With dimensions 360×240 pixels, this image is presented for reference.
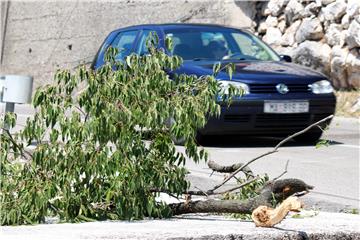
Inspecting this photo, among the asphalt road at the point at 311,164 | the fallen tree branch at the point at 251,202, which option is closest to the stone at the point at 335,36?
the asphalt road at the point at 311,164

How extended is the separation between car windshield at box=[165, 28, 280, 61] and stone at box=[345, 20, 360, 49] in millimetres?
4155

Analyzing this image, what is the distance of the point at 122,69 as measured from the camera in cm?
529

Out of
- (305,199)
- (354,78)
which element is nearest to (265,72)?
(305,199)

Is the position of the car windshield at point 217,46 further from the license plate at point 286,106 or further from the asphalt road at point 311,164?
the license plate at point 286,106

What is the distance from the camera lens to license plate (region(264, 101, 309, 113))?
38.8ft

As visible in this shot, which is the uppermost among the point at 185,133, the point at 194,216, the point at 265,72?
the point at 265,72

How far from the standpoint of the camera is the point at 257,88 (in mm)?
11805

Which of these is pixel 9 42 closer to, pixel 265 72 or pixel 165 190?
pixel 265 72

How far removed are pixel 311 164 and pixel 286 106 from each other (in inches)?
74.0

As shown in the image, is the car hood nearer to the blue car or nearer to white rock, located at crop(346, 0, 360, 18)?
the blue car

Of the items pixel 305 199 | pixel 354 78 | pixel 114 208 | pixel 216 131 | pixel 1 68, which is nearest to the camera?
pixel 114 208

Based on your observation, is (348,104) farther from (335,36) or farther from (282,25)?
(282,25)

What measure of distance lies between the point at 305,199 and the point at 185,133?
2718 millimetres

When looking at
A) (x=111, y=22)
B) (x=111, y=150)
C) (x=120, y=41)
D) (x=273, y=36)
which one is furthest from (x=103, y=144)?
(x=111, y=22)
